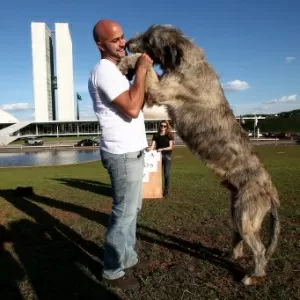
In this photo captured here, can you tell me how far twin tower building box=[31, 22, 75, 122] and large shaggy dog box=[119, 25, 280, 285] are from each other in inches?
4106

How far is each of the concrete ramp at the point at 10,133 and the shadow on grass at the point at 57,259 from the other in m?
73.4

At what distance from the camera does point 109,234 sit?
13.4ft

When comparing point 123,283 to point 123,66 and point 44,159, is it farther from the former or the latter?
point 44,159

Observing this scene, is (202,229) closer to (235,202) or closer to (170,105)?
(235,202)

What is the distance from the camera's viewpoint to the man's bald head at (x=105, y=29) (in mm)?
3664

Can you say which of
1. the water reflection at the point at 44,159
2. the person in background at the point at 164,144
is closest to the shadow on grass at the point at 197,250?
the person in background at the point at 164,144

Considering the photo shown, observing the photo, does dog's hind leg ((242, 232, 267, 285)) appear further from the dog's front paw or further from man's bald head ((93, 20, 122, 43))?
man's bald head ((93, 20, 122, 43))

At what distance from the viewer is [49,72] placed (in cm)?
11119

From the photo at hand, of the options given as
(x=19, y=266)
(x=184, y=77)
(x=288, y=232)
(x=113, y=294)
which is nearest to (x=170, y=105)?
(x=184, y=77)

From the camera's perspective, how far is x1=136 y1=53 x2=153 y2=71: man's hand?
12.6 ft

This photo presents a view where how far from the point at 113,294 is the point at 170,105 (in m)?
2.35

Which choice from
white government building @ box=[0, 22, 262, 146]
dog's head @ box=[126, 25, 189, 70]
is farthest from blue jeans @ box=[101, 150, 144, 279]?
white government building @ box=[0, 22, 262, 146]

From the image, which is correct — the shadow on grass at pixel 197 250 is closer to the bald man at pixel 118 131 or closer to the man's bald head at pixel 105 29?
the bald man at pixel 118 131

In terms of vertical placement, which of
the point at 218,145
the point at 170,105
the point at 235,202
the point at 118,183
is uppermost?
the point at 170,105
